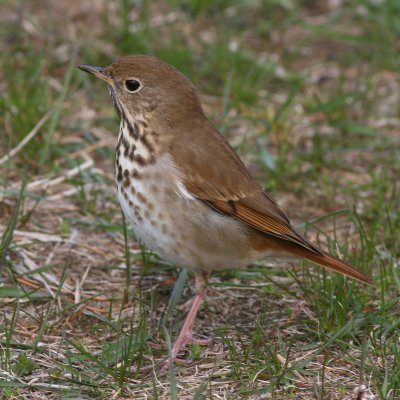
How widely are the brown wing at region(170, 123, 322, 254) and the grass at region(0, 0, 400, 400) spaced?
34 centimetres

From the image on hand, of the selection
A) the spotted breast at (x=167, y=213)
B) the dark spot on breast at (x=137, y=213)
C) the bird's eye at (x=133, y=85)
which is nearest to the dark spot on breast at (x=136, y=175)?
the spotted breast at (x=167, y=213)

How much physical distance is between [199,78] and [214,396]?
3.49 meters

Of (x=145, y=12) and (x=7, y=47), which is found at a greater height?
(x=145, y=12)

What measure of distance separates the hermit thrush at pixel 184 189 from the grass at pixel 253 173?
0.89 ft

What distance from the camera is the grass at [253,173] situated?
4.12 m

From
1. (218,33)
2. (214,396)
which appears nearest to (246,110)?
(218,33)

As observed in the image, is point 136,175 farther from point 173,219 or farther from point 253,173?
point 253,173

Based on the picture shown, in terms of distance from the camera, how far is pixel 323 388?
393 cm

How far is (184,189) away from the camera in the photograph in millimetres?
4305

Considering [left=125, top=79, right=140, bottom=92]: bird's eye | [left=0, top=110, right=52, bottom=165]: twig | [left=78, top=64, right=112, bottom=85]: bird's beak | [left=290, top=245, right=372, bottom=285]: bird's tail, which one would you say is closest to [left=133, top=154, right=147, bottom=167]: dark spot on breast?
[left=125, top=79, right=140, bottom=92]: bird's eye

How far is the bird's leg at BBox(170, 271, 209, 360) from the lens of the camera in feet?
14.4

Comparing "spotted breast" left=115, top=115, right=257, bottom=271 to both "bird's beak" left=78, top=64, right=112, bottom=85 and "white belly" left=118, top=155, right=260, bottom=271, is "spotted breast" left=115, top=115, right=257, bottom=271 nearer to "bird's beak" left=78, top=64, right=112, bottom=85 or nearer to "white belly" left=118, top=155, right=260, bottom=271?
"white belly" left=118, top=155, right=260, bottom=271

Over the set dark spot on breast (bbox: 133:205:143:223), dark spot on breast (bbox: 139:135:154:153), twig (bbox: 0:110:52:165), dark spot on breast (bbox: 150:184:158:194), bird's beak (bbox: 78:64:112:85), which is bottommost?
dark spot on breast (bbox: 133:205:143:223)

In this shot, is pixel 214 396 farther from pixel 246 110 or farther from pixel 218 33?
pixel 218 33
